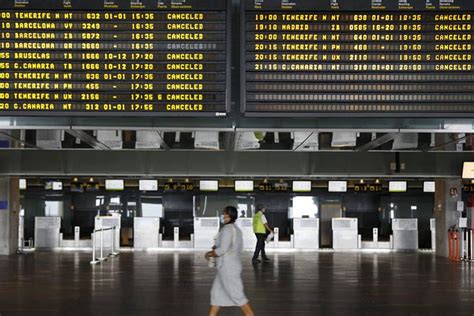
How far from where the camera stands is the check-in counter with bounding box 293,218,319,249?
26.0 m

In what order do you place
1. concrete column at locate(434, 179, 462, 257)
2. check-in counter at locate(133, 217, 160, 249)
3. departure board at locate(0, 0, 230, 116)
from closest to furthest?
departure board at locate(0, 0, 230, 116), concrete column at locate(434, 179, 462, 257), check-in counter at locate(133, 217, 160, 249)

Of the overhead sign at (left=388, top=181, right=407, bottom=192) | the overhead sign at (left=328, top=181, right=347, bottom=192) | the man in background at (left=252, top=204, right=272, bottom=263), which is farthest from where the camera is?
the overhead sign at (left=388, top=181, right=407, bottom=192)

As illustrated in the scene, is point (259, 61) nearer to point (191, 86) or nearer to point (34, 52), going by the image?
point (191, 86)

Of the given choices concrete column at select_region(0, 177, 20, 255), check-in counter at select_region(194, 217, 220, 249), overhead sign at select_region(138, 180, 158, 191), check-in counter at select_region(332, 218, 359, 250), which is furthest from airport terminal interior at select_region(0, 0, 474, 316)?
overhead sign at select_region(138, 180, 158, 191)

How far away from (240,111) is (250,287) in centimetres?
583

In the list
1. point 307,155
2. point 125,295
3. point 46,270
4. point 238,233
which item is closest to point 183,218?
point 307,155

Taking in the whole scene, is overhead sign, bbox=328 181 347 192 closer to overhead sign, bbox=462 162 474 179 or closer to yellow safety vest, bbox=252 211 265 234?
overhead sign, bbox=462 162 474 179

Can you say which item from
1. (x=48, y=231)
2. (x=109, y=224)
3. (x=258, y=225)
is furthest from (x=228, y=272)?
(x=48, y=231)

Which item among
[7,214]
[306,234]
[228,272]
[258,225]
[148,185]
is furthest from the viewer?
[148,185]

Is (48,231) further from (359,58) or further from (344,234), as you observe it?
(359,58)

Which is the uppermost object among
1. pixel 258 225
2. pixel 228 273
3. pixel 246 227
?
pixel 258 225

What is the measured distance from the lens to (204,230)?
84.3ft

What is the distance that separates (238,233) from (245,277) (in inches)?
264

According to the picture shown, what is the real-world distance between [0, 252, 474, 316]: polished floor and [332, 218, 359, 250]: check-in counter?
5.64m
